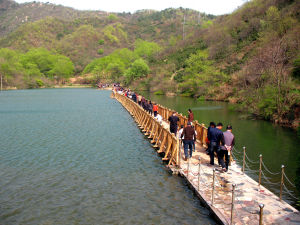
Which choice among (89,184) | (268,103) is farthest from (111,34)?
(89,184)

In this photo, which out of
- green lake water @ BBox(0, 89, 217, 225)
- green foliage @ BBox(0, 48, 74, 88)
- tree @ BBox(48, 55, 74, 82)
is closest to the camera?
green lake water @ BBox(0, 89, 217, 225)

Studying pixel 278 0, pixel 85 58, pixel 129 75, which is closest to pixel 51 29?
pixel 85 58

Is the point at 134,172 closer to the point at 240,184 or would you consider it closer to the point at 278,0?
the point at 240,184

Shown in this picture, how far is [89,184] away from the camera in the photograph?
11680 mm

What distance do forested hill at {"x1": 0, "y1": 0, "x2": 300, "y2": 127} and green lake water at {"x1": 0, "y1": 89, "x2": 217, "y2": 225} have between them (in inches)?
586

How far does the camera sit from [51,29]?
186 m

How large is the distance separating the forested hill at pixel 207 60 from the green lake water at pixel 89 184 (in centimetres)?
1489

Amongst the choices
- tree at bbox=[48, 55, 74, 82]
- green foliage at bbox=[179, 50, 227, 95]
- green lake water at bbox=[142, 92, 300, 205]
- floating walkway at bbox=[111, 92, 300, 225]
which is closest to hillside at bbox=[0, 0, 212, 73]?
tree at bbox=[48, 55, 74, 82]

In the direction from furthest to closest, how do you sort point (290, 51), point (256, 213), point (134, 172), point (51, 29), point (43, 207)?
point (51, 29)
point (290, 51)
point (134, 172)
point (43, 207)
point (256, 213)

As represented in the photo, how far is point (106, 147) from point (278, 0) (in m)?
56.6

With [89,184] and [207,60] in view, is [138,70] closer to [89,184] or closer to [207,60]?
[207,60]

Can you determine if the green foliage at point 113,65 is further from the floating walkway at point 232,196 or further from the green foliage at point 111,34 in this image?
the floating walkway at point 232,196

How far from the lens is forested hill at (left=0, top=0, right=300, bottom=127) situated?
28.0 meters

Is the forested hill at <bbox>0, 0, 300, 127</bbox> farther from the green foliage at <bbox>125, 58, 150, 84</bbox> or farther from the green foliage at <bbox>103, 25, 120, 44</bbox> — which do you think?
the green foliage at <bbox>103, 25, 120, 44</bbox>
